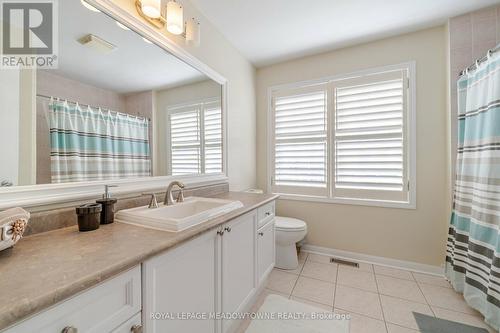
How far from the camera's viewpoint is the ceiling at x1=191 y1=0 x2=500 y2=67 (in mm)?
1747

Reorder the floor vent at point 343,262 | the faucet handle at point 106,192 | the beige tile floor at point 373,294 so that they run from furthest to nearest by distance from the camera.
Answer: the floor vent at point 343,262, the beige tile floor at point 373,294, the faucet handle at point 106,192

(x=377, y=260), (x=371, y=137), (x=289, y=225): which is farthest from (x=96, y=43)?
(x=377, y=260)

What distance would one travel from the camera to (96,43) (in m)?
1.12

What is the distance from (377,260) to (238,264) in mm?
1781

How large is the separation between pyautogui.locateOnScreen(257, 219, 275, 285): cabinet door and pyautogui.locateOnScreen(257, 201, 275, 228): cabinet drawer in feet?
0.16

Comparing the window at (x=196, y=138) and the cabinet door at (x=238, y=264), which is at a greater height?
the window at (x=196, y=138)

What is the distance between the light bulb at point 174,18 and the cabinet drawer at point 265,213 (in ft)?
4.67

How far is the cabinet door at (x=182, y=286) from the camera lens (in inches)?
30.8

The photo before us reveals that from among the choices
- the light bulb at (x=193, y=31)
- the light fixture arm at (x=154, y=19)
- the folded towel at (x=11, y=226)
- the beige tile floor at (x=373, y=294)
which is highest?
the light bulb at (x=193, y=31)

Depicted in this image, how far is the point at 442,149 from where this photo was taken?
6.67ft

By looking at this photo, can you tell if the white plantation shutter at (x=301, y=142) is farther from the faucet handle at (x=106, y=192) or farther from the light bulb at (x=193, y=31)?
the faucet handle at (x=106, y=192)

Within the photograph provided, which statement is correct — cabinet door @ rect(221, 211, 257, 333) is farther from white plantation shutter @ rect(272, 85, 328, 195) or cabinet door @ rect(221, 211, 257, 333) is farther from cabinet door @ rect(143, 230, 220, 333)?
white plantation shutter @ rect(272, 85, 328, 195)

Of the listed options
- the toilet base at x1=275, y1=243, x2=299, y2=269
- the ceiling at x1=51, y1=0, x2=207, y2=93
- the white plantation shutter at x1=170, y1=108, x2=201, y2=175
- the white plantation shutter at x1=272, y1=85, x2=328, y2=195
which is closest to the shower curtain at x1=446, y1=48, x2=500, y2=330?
the white plantation shutter at x1=272, y1=85, x2=328, y2=195

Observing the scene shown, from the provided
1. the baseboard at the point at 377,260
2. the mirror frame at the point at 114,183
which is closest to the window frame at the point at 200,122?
the mirror frame at the point at 114,183
